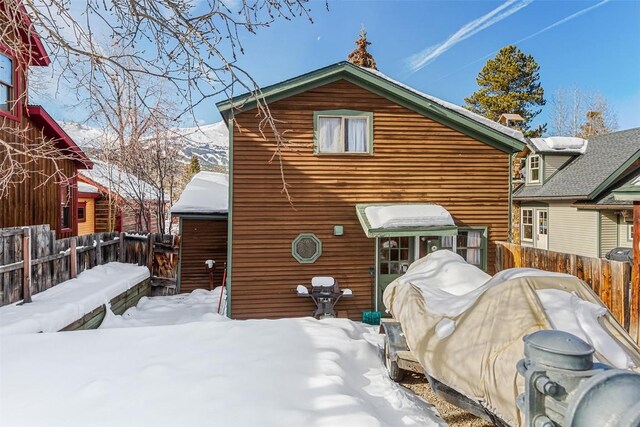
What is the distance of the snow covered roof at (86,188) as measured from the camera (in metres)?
15.9

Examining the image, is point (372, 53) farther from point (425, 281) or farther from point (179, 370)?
point (179, 370)

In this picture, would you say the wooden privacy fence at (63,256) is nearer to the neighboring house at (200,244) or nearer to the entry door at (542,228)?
the neighboring house at (200,244)

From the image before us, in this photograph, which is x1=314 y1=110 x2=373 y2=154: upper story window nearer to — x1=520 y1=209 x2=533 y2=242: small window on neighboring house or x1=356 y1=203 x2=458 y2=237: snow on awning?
x1=356 y1=203 x2=458 y2=237: snow on awning

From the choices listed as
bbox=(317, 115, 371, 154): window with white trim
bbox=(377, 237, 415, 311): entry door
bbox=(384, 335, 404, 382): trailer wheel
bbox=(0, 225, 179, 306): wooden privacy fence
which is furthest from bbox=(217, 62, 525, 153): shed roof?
bbox=(384, 335, 404, 382): trailer wheel

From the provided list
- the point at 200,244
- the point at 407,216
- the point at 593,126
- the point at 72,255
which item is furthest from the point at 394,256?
the point at 593,126

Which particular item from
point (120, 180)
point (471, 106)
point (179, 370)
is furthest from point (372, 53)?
point (179, 370)

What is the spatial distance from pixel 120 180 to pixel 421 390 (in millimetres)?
16783

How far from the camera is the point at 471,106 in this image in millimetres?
32719

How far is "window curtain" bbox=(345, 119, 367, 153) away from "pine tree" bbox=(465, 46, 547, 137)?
25322 mm

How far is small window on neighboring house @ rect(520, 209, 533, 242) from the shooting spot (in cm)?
2083

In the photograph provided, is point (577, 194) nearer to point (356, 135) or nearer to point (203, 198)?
point (356, 135)

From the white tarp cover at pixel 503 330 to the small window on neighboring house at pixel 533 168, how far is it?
19.7m

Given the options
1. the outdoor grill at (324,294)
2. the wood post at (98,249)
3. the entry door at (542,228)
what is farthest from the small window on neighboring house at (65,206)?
the entry door at (542,228)

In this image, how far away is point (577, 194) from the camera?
54.3ft
